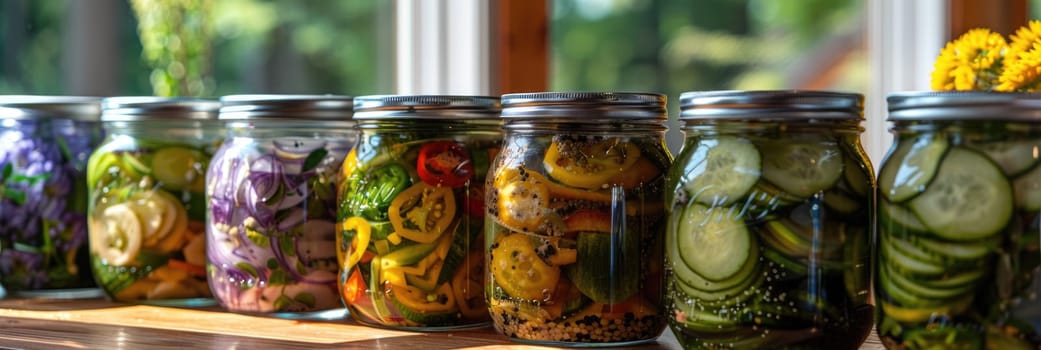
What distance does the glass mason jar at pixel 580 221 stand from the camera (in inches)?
32.6

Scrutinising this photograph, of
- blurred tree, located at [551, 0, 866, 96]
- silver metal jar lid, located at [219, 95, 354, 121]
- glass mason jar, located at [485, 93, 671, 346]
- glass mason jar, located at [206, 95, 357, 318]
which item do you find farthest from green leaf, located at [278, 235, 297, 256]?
blurred tree, located at [551, 0, 866, 96]

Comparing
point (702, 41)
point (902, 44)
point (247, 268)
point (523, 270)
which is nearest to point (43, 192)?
point (247, 268)

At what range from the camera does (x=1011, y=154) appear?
26.8 inches

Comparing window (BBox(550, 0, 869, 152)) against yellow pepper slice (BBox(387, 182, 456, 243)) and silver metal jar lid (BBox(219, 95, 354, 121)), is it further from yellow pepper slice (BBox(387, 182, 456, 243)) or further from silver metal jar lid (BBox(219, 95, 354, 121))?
yellow pepper slice (BBox(387, 182, 456, 243))

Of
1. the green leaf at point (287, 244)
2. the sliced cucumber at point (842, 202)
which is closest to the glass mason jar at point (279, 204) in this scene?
the green leaf at point (287, 244)

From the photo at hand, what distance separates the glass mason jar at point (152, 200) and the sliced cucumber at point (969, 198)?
0.72 meters

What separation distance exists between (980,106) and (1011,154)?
35mm

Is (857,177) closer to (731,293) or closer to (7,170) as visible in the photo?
(731,293)

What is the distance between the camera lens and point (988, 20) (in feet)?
5.42

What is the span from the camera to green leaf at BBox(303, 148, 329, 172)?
3.33ft

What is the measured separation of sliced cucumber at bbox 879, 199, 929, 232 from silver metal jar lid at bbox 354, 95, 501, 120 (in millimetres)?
358

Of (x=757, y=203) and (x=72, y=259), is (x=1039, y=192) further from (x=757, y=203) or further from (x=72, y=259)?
(x=72, y=259)

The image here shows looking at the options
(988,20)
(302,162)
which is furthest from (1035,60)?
(988,20)

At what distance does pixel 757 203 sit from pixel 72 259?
30.4 inches
